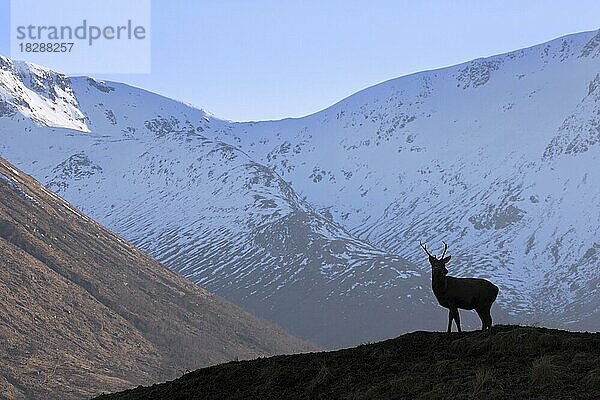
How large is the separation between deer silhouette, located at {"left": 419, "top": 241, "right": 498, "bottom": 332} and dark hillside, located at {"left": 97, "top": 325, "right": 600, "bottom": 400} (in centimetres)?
116

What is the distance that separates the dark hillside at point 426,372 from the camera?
72.0ft

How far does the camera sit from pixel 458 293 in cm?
3011

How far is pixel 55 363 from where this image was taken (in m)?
169

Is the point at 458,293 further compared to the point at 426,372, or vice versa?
the point at 458,293

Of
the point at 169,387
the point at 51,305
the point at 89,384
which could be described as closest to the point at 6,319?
the point at 51,305

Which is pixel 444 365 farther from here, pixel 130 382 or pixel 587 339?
pixel 130 382

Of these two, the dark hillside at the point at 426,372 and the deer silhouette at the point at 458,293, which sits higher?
the deer silhouette at the point at 458,293

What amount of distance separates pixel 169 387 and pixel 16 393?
129 metres

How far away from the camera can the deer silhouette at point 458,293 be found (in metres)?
29.8

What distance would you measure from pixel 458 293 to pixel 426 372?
6.55 m

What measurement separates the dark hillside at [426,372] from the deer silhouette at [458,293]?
1158 mm

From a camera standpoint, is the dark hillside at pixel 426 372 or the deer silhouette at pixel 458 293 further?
the deer silhouette at pixel 458 293

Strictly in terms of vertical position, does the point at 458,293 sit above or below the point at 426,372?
above

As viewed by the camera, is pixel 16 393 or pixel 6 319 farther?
pixel 6 319
